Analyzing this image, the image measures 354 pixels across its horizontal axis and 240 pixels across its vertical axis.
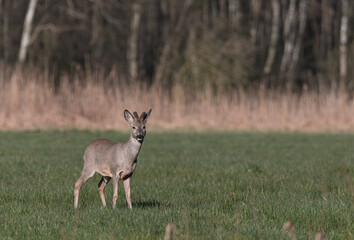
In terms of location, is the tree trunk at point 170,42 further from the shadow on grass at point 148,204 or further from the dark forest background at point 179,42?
the shadow on grass at point 148,204

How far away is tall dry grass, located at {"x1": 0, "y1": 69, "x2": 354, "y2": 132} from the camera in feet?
75.6

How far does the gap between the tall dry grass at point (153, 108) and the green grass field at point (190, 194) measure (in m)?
6.28

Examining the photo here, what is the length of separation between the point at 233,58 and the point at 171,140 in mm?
14835

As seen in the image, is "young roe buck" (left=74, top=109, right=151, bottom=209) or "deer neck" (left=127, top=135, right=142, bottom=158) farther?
"deer neck" (left=127, top=135, right=142, bottom=158)

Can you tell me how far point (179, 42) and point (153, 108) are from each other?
13.4 meters

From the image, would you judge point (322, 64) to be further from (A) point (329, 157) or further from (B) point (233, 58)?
(A) point (329, 157)

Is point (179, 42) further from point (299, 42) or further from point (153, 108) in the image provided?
point (153, 108)

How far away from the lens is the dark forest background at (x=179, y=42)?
31.5 m

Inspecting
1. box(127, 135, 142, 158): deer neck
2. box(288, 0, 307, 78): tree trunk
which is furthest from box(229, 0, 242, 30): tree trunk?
box(127, 135, 142, 158): deer neck

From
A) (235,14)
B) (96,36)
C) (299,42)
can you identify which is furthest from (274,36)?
(96,36)

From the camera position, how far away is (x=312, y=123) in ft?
84.2

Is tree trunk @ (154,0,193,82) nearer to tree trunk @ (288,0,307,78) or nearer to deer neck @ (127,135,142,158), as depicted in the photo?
tree trunk @ (288,0,307,78)

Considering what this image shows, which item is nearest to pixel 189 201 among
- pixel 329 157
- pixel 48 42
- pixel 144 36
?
pixel 329 157

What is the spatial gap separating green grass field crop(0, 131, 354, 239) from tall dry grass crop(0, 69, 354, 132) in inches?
247
